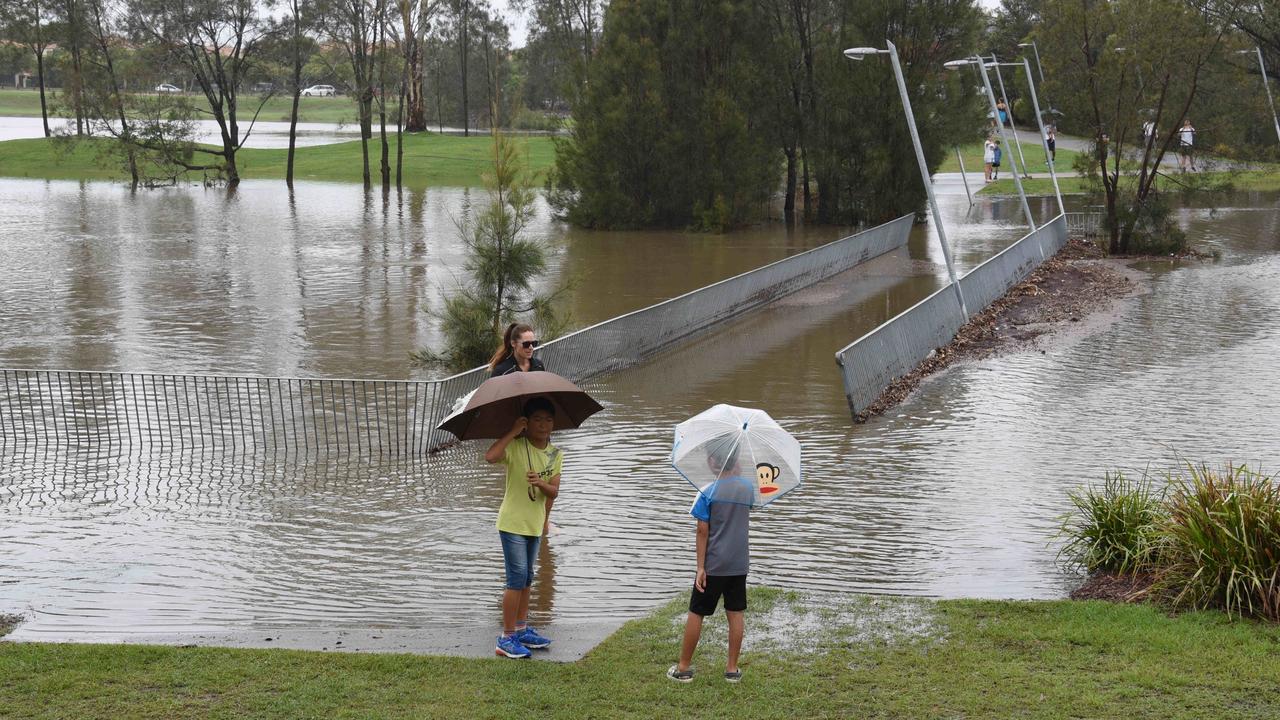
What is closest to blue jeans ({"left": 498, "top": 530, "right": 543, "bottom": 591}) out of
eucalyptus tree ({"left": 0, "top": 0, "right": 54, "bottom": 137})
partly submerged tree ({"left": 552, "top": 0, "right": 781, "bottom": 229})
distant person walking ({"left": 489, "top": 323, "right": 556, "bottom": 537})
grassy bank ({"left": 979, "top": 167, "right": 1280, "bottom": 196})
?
distant person walking ({"left": 489, "top": 323, "right": 556, "bottom": 537})

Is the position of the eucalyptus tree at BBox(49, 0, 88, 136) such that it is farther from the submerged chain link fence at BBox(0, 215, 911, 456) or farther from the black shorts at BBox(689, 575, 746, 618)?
the black shorts at BBox(689, 575, 746, 618)

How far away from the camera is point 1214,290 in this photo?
25.1 metres

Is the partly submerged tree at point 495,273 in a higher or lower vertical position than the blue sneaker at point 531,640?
higher

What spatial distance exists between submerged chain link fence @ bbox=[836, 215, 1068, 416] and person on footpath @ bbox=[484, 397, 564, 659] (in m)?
6.86

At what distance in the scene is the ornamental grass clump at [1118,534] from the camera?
9180mm

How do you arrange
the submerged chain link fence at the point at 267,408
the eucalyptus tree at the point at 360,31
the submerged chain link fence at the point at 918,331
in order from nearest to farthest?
the submerged chain link fence at the point at 267,408 → the submerged chain link fence at the point at 918,331 → the eucalyptus tree at the point at 360,31

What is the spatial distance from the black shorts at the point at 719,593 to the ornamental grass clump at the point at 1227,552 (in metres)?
3.10

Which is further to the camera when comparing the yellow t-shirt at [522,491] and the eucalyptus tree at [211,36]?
the eucalyptus tree at [211,36]

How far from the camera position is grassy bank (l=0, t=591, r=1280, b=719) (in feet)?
22.2

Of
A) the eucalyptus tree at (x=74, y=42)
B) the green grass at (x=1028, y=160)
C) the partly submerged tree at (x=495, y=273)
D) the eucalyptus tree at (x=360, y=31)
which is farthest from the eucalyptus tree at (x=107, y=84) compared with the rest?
the partly submerged tree at (x=495, y=273)

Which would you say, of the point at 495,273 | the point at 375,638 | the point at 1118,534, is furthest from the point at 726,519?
the point at 495,273

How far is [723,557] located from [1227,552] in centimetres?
358

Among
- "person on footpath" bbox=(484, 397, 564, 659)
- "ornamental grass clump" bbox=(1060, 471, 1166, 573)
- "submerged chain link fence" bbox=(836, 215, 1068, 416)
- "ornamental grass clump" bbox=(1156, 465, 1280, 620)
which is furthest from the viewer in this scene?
"submerged chain link fence" bbox=(836, 215, 1068, 416)

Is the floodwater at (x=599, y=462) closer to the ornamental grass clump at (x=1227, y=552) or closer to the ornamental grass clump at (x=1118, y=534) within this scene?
the ornamental grass clump at (x=1118, y=534)
